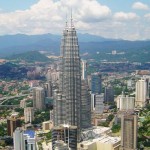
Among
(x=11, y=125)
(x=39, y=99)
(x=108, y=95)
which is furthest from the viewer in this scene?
(x=108, y=95)

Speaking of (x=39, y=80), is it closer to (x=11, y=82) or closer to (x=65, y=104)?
(x=11, y=82)

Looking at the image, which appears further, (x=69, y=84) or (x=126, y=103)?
(x=126, y=103)

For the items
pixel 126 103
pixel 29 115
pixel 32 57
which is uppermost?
pixel 32 57

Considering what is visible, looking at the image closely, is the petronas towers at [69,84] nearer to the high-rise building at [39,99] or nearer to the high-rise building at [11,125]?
the high-rise building at [11,125]

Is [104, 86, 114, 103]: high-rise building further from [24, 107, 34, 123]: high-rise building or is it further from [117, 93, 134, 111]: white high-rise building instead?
[24, 107, 34, 123]: high-rise building

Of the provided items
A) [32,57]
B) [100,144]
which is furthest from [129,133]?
[32,57]

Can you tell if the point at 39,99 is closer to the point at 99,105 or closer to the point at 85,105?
the point at 99,105

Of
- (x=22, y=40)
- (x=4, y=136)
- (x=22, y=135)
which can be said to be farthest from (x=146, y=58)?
(x=22, y=40)

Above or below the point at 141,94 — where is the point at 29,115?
below
